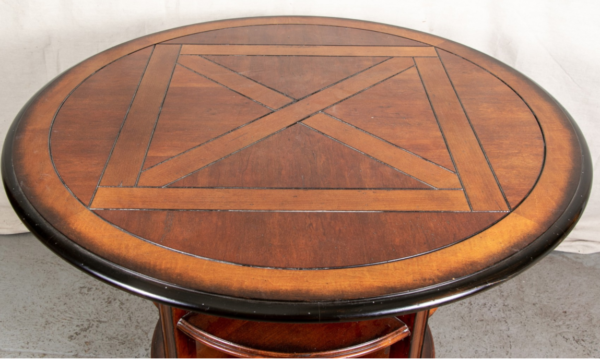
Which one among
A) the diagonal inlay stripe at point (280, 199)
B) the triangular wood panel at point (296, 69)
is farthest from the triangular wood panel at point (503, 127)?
the triangular wood panel at point (296, 69)

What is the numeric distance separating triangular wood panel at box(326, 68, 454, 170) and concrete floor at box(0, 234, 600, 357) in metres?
0.77

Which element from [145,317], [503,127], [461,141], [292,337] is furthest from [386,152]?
[145,317]

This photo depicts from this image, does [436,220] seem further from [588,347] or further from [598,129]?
[598,129]

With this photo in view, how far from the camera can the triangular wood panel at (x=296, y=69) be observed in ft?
3.99

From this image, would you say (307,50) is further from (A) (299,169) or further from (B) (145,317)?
(B) (145,317)

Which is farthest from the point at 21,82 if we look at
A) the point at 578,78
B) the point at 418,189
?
the point at 578,78

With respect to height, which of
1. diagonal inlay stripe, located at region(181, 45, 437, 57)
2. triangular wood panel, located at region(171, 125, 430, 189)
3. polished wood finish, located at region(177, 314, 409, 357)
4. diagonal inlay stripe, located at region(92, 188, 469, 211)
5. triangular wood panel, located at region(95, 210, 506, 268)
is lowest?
polished wood finish, located at region(177, 314, 409, 357)

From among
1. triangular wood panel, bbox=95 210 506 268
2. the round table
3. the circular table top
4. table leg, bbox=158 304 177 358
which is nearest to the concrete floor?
the round table

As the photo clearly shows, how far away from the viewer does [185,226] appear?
2.70ft

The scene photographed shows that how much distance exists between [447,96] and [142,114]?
0.62 metres

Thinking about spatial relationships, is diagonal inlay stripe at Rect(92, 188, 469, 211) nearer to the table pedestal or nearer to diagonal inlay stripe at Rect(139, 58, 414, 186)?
diagonal inlay stripe at Rect(139, 58, 414, 186)

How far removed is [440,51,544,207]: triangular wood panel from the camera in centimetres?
94

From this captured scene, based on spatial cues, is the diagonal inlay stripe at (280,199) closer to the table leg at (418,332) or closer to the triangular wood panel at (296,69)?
the table leg at (418,332)

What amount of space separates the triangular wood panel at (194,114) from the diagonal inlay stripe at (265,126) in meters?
0.02
